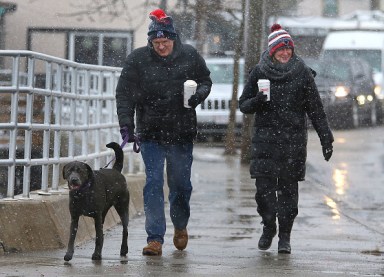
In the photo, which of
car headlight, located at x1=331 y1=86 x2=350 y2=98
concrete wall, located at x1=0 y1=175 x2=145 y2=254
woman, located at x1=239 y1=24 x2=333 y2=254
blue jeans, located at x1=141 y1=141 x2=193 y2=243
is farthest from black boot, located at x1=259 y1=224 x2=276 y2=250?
car headlight, located at x1=331 y1=86 x2=350 y2=98

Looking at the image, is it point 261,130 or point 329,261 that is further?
point 261,130

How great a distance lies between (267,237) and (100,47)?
1100 inches

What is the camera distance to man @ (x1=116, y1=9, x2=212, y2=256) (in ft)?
31.5

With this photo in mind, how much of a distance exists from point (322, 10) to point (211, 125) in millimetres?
24937

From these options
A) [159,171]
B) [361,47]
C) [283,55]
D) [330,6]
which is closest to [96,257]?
[159,171]

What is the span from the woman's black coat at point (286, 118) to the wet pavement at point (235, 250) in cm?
69

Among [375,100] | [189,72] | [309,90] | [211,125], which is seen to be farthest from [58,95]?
[375,100]

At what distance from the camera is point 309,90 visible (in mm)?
9805

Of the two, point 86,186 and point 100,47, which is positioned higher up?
point 100,47

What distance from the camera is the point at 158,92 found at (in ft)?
31.5

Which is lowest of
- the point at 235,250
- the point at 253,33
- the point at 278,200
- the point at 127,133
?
the point at 235,250

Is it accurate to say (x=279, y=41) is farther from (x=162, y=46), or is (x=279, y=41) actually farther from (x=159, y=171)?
(x=159, y=171)

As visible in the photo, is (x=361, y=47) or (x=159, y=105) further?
(x=361, y=47)

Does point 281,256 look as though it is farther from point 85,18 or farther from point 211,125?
point 85,18
